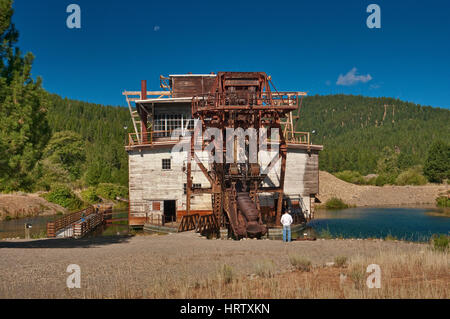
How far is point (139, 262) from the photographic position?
1334 centimetres

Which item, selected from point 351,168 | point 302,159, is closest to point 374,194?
point 302,159

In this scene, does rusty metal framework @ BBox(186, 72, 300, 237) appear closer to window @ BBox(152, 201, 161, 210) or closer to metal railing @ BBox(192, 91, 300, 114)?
metal railing @ BBox(192, 91, 300, 114)

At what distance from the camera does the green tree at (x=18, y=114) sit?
1425 cm

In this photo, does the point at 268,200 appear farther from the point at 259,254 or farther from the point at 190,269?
the point at 190,269

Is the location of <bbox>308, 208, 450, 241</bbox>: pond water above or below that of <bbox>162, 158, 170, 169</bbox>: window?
below

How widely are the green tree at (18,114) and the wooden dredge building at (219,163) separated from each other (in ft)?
35.1

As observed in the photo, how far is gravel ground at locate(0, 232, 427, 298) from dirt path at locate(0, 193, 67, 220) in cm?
2884

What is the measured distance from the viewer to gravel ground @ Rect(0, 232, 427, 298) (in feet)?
33.0
